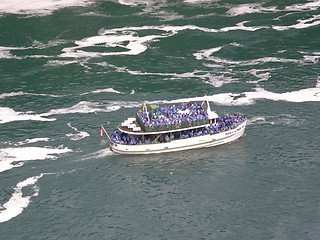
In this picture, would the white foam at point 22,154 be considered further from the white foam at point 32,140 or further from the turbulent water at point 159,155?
the white foam at point 32,140

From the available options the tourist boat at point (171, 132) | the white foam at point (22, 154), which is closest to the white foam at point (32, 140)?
the white foam at point (22, 154)

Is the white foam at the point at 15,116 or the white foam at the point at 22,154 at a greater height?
the white foam at the point at 15,116

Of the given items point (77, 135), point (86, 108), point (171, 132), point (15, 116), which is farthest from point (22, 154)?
point (171, 132)

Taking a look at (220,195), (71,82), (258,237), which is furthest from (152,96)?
(258,237)

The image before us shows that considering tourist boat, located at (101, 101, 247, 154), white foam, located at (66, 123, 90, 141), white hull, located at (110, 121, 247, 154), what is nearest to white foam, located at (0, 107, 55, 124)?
white foam, located at (66, 123, 90, 141)

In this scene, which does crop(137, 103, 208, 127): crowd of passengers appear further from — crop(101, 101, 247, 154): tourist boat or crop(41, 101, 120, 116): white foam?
crop(41, 101, 120, 116): white foam

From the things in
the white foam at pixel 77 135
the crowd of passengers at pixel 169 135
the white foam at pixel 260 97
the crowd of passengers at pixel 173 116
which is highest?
the crowd of passengers at pixel 173 116

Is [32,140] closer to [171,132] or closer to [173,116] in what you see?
[171,132]
